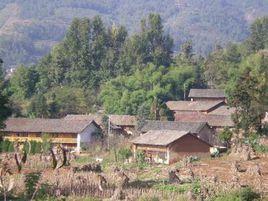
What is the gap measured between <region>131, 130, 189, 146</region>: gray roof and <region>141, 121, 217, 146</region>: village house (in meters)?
3.51

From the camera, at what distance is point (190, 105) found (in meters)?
66.8

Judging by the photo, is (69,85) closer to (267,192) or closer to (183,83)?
(183,83)

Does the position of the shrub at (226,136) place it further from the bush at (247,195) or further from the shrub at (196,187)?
the bush at (247,195)

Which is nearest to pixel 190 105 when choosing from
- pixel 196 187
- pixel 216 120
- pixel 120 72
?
pixel 216 120

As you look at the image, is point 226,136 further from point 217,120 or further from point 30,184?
point 30,184

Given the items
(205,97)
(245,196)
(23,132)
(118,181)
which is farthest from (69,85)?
(245,196)

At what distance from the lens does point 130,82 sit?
2618 inches

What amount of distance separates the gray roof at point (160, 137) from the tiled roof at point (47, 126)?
22.5ft

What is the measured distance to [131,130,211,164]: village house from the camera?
1669 inches

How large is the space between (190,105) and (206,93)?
3280 millimetres

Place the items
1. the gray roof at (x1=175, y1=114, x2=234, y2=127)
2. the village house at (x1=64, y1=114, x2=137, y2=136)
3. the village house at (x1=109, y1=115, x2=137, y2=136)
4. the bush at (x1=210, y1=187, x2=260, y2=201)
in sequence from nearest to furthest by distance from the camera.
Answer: the bush at (x1=210, y1=187, x2=260, y2=201), the gray roof at (x1=175, y1=114, x2=234, y2=127), the village house at (x1=64, y1=114, x2=137, y2=136), the village house at (x1=109, y1=115, x2=137, y2=136)

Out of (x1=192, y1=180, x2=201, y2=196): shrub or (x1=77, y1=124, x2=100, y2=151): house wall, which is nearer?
(x1=192, y1=180, x2=201, y2=196): shrub

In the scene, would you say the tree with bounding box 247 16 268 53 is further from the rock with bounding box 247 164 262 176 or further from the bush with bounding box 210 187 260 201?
the bush with bounding box 210 187 260 201

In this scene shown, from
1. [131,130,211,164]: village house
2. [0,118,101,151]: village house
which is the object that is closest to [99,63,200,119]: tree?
[0,118,101,151]: village house
